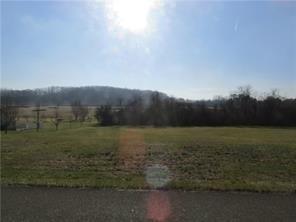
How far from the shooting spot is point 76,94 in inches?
6388

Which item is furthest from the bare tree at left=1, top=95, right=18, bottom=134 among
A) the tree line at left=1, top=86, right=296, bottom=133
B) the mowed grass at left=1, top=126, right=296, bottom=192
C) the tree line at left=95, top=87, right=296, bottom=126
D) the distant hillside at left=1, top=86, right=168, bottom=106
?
the distant hillside at left=1, top=86, right=168, bottom=106

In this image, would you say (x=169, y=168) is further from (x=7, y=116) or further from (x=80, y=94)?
(x=80, y=94)

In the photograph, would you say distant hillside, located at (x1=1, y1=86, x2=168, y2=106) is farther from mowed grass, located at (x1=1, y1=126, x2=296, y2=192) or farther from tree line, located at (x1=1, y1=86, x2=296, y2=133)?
mowed grass, located at (x1=1, y1=126, x2=296, y2=192)

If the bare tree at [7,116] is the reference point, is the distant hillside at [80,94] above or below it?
above

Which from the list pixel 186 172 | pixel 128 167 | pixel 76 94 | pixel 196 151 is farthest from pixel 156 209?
pixel 76 94

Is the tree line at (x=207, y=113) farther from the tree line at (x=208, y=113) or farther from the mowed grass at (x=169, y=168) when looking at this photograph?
the mowed grass at (x=169, y=168)

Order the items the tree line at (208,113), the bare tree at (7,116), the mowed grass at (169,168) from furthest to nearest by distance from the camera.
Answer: the tree line at (208,113) < the bare tree at (7,116) < the mowed grass at (169,168)

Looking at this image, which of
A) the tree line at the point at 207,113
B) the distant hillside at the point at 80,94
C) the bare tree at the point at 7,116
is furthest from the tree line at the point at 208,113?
the distant hillside at the point at 80,94

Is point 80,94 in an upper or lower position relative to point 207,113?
upper

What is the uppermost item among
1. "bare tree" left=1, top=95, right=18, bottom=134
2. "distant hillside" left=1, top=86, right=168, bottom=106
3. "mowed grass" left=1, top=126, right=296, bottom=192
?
"distant hillside" left=1, top=86, right=168, bottom=106

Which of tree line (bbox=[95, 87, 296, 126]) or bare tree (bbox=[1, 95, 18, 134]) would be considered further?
tree line (bbox=[95, 87, 296, 126])

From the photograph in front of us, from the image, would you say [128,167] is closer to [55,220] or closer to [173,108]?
[55,220]

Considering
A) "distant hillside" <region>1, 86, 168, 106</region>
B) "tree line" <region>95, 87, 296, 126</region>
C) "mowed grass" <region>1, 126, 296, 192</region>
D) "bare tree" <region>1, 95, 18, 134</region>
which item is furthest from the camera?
"distant hillside" <region>1, 86, 168, 106</region>

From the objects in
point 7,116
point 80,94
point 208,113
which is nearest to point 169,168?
point 7,116
